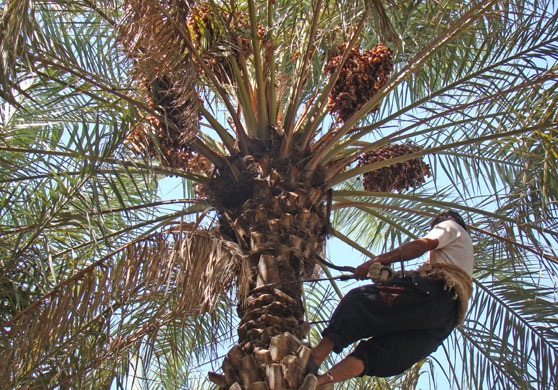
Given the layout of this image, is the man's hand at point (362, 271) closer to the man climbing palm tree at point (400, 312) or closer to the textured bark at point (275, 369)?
the man climbing palm tree at point (400, 312)

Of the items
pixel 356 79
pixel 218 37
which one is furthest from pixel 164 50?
pixel 356 79

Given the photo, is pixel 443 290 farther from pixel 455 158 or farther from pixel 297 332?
pixel 455 158

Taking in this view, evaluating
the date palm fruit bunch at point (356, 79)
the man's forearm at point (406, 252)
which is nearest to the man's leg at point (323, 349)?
the man's forearm at point (406, 252)

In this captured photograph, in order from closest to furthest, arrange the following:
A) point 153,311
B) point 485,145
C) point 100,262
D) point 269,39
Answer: point 100,262 → point 153,311 → point 269,39 → point 485,145

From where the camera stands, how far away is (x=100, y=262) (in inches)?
208

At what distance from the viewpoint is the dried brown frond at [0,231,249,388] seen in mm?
4836

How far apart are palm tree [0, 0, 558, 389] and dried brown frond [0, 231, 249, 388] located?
13 mm

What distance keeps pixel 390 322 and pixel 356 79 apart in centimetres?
189

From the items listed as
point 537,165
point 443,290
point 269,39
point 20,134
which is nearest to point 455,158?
point 537,165

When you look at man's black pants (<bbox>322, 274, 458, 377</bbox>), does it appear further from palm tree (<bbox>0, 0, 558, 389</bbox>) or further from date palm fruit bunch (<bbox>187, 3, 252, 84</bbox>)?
date palm fruit bunch (<bbox>187, 3, 252, 84</bbox>)

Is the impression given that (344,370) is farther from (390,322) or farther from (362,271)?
(362,271)

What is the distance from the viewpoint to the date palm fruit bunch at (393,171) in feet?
21.1

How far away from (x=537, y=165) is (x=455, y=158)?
103 cm

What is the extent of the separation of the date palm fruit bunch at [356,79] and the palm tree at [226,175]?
0.04 ft
